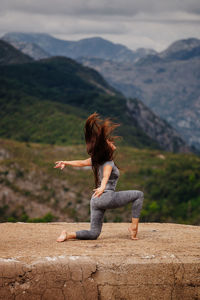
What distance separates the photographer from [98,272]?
621 cm

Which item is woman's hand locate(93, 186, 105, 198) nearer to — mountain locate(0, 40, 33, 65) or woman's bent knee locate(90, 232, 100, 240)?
woman's bent knee locate(90, 232, 100, 240)

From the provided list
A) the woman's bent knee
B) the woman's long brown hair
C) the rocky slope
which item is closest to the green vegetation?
the rocky slope

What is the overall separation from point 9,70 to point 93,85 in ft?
150

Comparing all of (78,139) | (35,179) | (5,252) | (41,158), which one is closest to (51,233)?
(5,252)

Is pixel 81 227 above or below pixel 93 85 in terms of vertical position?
above

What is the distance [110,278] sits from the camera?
20.5ft

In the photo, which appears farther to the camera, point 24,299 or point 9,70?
point 9,70

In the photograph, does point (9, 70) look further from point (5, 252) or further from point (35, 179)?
point (5, 252)

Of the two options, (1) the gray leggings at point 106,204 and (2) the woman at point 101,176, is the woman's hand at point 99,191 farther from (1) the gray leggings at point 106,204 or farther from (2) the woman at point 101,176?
(1) the gray leggings at point 106,204

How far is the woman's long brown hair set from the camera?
23.7 ft

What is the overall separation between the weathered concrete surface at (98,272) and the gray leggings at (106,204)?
547mm

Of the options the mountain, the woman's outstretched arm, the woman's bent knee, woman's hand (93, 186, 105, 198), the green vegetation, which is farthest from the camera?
the mountain

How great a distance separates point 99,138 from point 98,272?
7.26 feet

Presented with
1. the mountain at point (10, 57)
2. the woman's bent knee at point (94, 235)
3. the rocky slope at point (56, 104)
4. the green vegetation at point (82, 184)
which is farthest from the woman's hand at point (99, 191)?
the mountain at point (10, 57)
